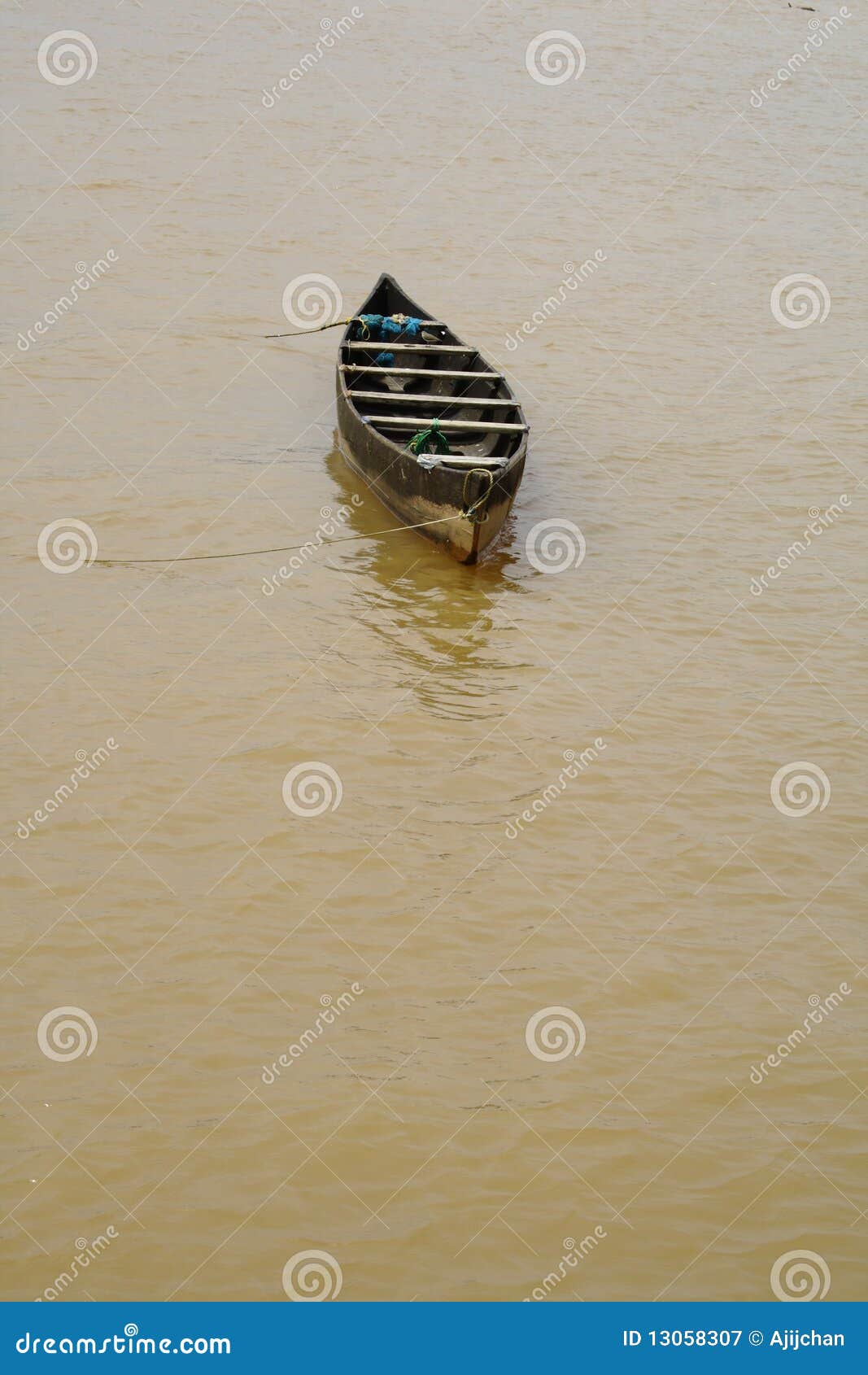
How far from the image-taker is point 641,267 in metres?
15.4

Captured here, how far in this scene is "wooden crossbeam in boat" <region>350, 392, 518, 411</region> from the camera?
30.8ft

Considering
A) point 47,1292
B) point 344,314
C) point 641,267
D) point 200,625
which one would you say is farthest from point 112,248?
point 47,1292

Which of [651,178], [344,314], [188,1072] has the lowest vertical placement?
[188,1072]

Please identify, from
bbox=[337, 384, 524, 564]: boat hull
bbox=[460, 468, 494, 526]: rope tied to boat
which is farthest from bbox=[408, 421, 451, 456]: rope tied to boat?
bbox=[460, 468, 494, 526]: rope tied to boat

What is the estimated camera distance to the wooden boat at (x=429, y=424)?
837 cm

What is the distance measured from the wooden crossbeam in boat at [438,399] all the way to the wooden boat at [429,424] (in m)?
0.01

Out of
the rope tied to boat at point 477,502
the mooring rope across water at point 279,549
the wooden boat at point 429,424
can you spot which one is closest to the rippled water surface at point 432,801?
the mooring rope across water at point 279,549

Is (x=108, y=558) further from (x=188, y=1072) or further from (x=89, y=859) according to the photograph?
(x=188, y=1072)

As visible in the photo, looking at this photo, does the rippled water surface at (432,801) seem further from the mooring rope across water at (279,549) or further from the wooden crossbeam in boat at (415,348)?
the wooden crossbeam in boat at (415,348)

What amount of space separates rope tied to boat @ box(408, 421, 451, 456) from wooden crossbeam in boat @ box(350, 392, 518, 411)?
1.69ft

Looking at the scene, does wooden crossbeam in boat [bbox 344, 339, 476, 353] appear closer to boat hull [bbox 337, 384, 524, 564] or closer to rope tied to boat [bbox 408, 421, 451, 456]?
boat hull [bbox 337, 384, 524, 564]

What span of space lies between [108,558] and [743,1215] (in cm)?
578

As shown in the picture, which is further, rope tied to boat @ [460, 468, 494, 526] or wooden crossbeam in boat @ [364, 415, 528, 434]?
wooden crossbeam in boat @ [364, 415, 528, 434]

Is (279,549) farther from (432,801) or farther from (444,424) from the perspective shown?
(432,801)
